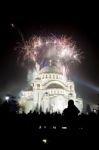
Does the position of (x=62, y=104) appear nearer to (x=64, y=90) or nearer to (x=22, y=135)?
(x=64, y=90)

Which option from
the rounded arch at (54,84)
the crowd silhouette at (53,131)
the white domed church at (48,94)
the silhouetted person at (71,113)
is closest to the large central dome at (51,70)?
the white domed church at (48,94)

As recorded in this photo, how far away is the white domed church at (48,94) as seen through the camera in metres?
79.1

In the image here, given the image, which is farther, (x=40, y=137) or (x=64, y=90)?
(x=64, y=90)

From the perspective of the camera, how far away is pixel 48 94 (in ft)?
268

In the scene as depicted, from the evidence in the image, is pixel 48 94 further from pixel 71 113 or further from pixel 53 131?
pixel 71 113

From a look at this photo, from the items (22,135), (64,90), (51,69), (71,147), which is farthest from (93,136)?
(51,69)

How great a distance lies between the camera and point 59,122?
77.6ft

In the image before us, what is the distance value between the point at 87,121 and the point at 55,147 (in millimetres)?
5923

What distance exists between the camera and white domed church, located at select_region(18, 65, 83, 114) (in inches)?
3114

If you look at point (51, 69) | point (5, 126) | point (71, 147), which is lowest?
point (71, 147)

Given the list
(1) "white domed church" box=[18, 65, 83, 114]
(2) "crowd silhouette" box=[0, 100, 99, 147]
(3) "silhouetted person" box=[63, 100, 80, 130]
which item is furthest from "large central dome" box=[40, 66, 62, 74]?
(3) "silhouetted person" box=[63, 100, 80, 130]

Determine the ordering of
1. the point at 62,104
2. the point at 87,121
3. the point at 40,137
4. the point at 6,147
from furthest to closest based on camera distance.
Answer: the point at 62,104, the point at 87,121, the point at 40,137, the point at 6,147

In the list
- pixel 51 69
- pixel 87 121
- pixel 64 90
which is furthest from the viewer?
pixel 51 69

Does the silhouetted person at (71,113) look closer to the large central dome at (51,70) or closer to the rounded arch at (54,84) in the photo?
the rounded arch at (54,84)
